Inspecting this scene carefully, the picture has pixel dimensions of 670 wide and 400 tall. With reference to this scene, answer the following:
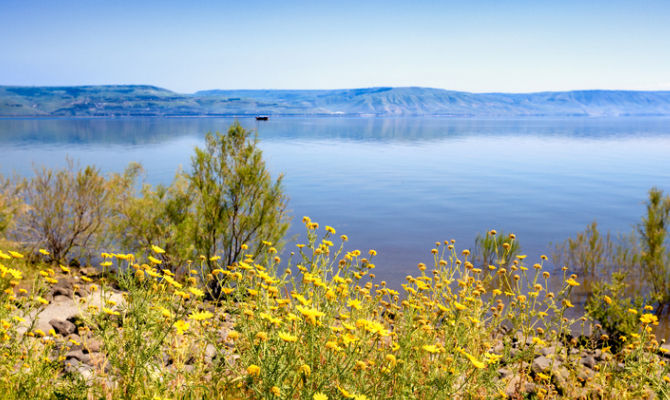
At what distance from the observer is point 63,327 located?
6.32 metres

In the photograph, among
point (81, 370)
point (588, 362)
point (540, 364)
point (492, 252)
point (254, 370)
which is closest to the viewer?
point (254, 370)

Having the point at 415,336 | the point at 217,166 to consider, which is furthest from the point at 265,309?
the point at 217,166

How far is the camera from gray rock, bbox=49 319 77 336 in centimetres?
627

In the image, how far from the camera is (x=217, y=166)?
33.3 ft

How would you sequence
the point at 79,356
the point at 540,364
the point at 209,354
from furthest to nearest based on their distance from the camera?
the point at 540,364, the point at 209,354, the point at 79,356

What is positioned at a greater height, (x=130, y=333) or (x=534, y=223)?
(x=130, y=333)

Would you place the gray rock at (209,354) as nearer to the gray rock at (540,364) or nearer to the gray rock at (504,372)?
the gray rock at (504,372)

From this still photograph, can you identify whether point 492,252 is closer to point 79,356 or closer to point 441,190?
point 79,356

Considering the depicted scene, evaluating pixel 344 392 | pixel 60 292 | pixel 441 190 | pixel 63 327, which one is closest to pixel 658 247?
pixel 344 392

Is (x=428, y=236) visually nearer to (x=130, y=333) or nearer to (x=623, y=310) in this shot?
(x=623, y=310)

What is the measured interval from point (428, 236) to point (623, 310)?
9105mm

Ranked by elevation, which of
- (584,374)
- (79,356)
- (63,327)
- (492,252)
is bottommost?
(492,252)

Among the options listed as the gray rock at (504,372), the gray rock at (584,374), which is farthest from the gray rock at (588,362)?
the gray rock at (504,372)

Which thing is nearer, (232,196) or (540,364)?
(540,364)
